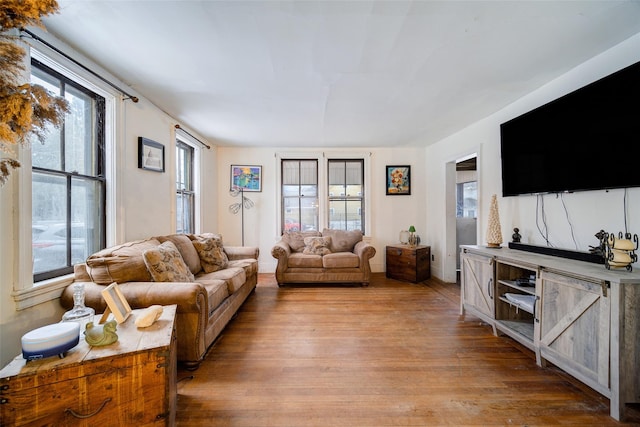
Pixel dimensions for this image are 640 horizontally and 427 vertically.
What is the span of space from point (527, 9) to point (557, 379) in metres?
2.57

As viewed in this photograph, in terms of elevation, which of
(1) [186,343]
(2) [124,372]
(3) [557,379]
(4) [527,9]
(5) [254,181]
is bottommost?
(3) [557,379]

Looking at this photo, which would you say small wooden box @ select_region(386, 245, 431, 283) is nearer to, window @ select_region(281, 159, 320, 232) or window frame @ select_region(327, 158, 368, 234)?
window frame @ select_region(327, 158, 368, 234)

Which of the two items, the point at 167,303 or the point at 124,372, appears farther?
the point at 167,303

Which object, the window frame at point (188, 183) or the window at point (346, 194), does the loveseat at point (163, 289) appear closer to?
the window frame at point (188, 183)

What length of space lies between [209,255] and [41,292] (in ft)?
4.87

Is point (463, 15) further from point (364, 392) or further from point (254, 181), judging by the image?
point (254, 181)

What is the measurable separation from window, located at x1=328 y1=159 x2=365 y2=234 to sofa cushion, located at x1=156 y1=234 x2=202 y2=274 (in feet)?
8.92

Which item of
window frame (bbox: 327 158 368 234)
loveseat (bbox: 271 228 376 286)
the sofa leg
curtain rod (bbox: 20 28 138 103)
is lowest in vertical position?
the sofa leg

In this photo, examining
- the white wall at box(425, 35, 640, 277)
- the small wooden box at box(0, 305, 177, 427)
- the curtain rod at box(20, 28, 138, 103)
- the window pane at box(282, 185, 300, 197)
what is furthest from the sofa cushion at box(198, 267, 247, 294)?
the white wall at box(425, 35, 640, 277)

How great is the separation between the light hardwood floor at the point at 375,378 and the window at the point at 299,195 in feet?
7.84

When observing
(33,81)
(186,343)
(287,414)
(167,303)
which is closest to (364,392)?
(287,414)

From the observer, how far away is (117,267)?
1.91 metres

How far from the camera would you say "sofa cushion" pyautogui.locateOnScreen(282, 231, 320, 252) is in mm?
4503

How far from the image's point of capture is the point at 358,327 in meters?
2.61
